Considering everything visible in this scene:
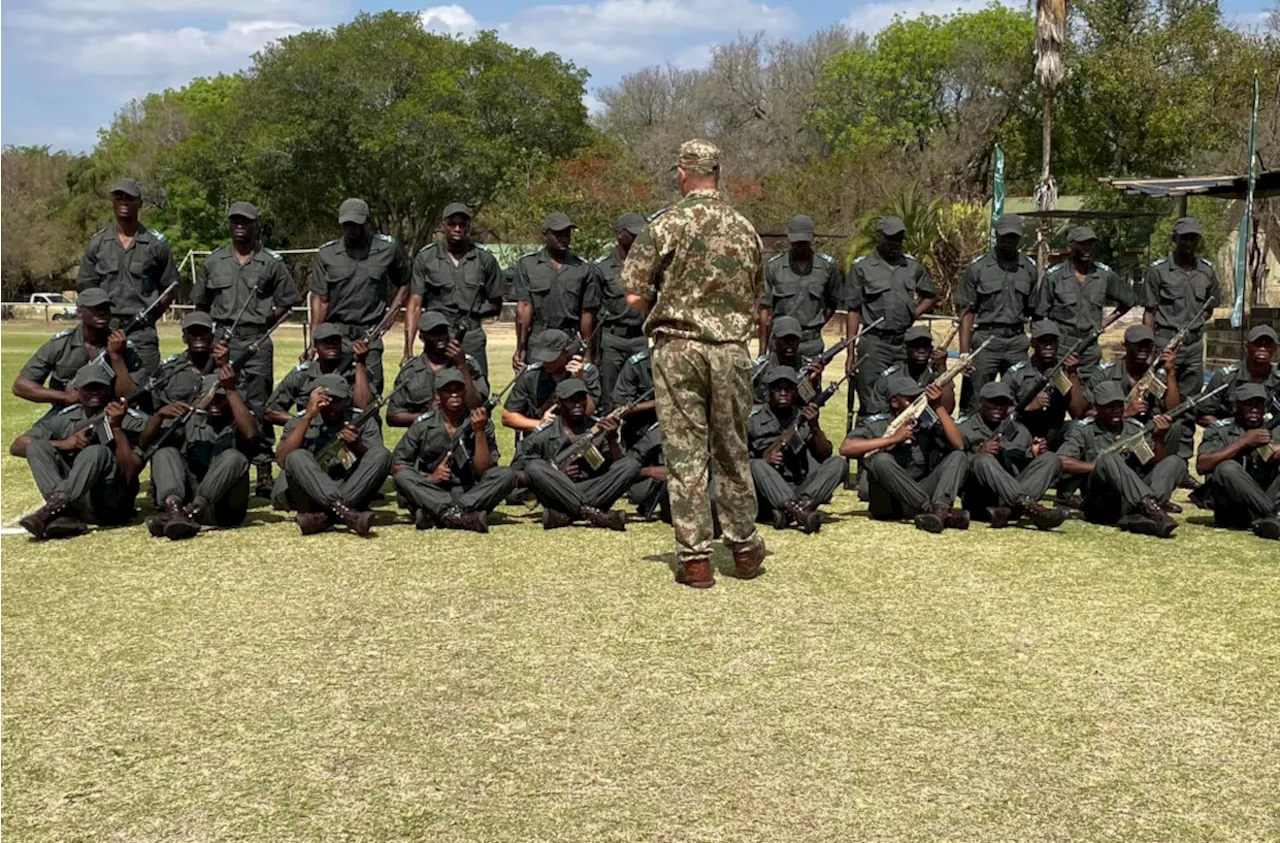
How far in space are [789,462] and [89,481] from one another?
13.7ft

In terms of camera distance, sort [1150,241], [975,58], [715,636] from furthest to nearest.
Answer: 1. [975,58]
2. [1150,241]
3. [715,636]

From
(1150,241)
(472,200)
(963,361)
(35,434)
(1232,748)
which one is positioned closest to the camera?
(1232,748)

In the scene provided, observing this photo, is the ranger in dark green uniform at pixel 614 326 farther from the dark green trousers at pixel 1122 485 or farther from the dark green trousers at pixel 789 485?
the dark green trousers at pixel 1122 485

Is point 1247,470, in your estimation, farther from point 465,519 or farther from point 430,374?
point 430,374

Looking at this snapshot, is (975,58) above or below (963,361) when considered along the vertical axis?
above

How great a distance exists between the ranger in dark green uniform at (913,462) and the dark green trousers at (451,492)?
2.20 meters

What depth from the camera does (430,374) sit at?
8.18 meters

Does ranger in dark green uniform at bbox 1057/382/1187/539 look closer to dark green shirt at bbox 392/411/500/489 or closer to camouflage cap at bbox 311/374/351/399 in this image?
dark green shirt at bbox 392/411/500/489

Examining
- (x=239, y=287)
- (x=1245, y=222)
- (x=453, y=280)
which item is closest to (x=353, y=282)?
(x=453, y=280)

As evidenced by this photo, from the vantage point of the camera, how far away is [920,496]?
304 inches

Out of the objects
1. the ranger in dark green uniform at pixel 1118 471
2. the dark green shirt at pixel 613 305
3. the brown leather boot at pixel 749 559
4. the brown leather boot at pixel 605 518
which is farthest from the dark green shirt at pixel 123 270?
the ranger in dark green uniform at pixel 1118 471

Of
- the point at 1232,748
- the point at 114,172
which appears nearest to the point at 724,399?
the point at 1232,748

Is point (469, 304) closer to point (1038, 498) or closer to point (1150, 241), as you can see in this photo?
point (1038, 498)

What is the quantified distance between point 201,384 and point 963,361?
498cm
